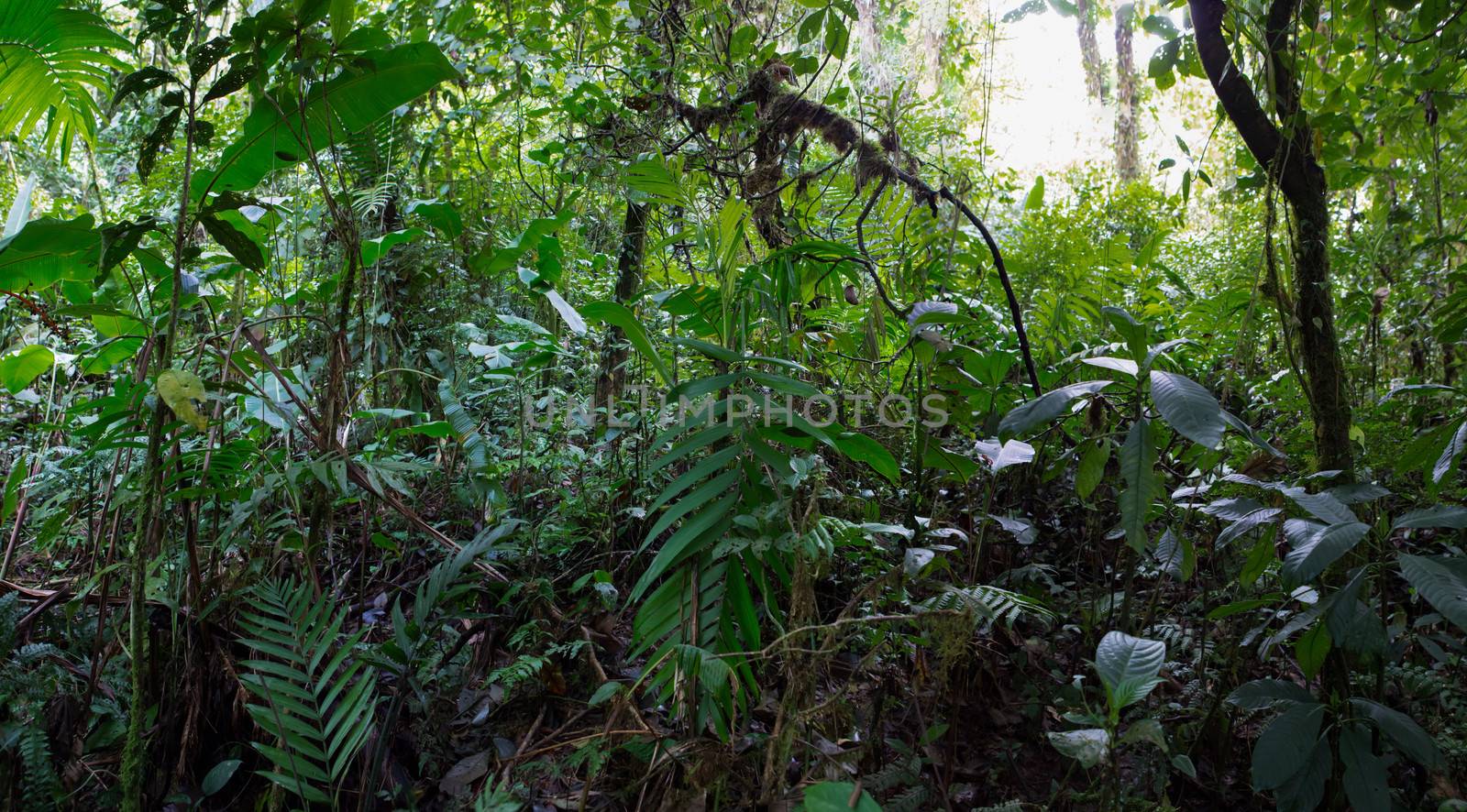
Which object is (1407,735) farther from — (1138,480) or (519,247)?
(519,247)

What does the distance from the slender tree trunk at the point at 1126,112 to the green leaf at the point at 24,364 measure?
9.89 meters

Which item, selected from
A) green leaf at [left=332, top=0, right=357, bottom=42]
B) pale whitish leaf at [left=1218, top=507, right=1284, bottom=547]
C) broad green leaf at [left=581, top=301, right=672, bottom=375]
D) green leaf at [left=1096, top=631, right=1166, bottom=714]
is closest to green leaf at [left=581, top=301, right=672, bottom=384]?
broad green leaf at [left=581, top=301, right=672, bottom=375]

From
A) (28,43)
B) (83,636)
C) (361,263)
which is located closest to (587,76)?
(361,263)

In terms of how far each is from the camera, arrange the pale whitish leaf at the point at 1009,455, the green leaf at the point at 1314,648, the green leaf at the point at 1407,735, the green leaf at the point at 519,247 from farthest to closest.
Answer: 1. the green leaf at the point at 519,247
2. the pale whitish leaf at the point at 1009,455
3. the green leaf at the point at 1314,648
4. the green leaf at the point at 1407,735

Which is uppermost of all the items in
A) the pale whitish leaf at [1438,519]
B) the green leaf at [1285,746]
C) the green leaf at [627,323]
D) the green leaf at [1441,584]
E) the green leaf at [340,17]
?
the green leaf at [340,17]

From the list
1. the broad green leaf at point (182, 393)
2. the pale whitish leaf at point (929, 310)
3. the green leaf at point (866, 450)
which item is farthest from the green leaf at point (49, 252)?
the pale whitish leaf at point (929, 310)

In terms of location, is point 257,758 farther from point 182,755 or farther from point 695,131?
point 695,131

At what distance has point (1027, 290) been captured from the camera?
2879mm

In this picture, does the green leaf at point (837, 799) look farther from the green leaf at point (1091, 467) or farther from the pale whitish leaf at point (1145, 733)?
the green leaf at point (1091, 467)

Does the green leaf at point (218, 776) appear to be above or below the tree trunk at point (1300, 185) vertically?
below

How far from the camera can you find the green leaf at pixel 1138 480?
1.47m

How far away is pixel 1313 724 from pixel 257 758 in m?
2.31

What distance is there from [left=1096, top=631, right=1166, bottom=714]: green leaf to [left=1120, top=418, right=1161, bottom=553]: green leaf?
179mm

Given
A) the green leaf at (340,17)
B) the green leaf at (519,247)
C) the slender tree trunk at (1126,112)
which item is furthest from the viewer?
the slender tree trunk at (1126,112)
